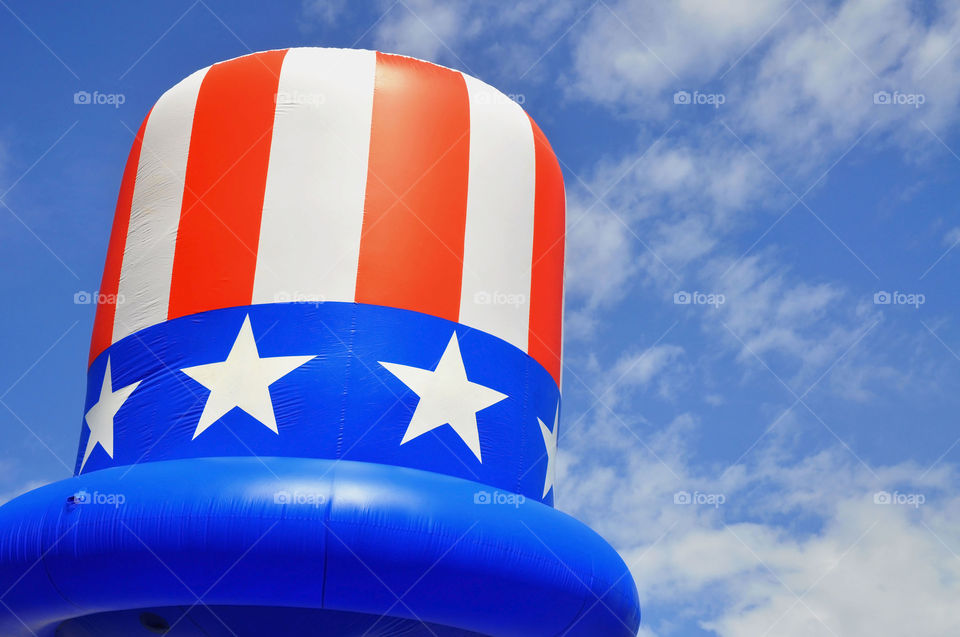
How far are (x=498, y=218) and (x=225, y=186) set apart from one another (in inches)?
89.0

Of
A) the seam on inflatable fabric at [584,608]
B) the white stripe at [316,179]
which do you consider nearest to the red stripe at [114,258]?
the white stripe at [316,179]

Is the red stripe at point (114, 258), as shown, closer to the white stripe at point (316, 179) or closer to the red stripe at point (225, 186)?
the red stripe at point (225, 186)

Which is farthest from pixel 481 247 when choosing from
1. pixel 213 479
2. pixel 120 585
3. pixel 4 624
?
pixel 4 624

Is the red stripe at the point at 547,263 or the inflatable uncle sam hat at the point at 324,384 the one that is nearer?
the inflatable uncle sam hat at the point at 324,384

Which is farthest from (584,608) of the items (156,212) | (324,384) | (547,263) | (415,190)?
(156,212)

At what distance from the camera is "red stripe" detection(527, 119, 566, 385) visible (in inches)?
386

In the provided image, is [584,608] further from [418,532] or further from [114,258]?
[114,258]

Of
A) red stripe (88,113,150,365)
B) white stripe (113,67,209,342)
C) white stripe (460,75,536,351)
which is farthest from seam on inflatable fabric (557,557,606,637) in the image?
red stripe (88,113,150,365)

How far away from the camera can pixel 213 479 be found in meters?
7.57

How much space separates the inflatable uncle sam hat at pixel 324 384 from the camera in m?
7.48

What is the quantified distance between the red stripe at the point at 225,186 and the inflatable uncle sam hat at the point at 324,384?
0.07 ft

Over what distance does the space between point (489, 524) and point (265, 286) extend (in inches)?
101

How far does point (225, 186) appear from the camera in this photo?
932cm

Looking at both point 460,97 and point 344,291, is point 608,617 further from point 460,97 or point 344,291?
point 460,97
